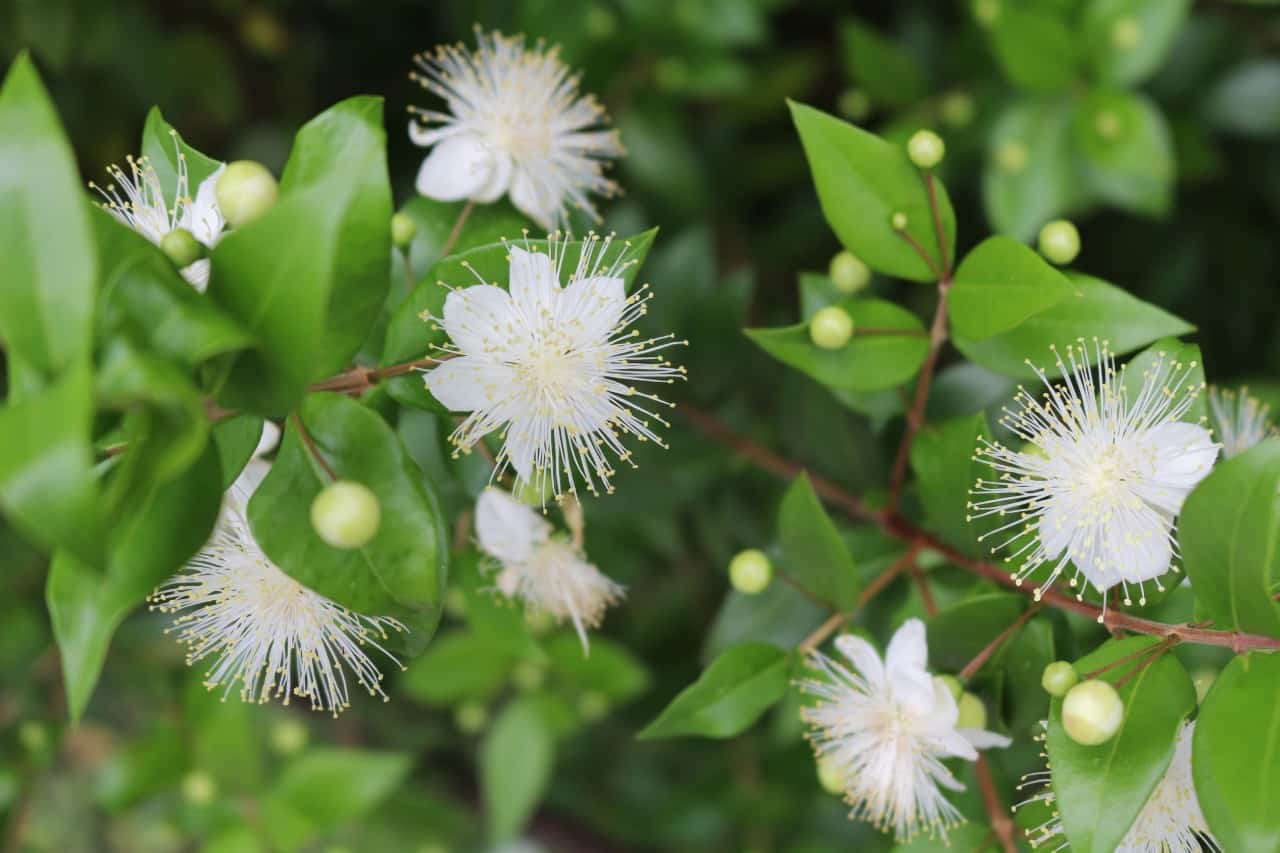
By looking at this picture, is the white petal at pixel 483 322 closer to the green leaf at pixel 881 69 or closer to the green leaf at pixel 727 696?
the green leaf at pixel 727 696

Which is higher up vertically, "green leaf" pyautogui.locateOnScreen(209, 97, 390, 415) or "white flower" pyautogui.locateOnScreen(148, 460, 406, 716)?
"green leaf" pyautogui.locateOnScreen(209, 97, 390, 415)

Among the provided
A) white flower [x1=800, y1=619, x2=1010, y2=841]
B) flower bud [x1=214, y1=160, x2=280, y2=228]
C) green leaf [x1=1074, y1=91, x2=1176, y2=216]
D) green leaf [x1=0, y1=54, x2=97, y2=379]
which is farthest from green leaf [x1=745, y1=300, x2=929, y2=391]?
green leaf [x1=1074, y1=91, x2=1176, y2=216]

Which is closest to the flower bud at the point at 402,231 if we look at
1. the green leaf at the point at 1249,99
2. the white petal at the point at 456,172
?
the white petal at the point at 456,172

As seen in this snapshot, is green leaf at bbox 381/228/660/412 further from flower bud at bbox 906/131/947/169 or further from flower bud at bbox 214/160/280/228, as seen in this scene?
flower bud at bbox 906/131/947/169

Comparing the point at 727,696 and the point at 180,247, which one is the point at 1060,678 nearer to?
the point at 727,696

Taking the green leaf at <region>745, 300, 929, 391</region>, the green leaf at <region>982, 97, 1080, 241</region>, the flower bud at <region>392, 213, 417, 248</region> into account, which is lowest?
the flower bud at <region>392, 213, 417, 248</region>

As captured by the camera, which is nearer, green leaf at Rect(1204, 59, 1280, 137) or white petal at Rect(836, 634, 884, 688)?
white petal at Rect(836, 634, 884, 688)
